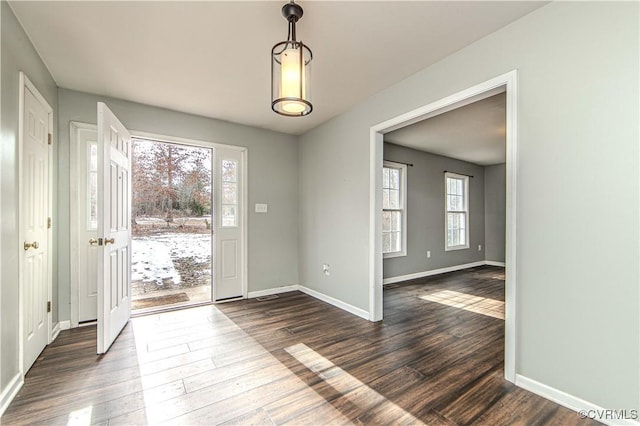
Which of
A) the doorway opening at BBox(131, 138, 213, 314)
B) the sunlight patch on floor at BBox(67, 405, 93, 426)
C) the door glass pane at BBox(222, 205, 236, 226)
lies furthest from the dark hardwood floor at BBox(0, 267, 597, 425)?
the doorway opening at BBox(131, 138, 213, 314)

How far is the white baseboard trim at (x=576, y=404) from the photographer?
1530mm

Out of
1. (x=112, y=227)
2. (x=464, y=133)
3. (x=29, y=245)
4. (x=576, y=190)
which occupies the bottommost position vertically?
(x=29, y=245)

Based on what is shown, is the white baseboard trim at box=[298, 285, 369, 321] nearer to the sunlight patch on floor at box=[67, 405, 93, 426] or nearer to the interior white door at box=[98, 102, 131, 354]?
the interior white door at box=[98, 102, 131, 354]

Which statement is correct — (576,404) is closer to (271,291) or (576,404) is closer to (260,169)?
(271,291)

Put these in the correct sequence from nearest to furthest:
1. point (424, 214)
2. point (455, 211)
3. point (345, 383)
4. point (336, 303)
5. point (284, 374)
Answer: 1. point (345, 383)
2. point (284, 374)
3. point (336, 303)
4. point (424, 214)
5. point (455, 211)

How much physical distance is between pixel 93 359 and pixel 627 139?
395cm

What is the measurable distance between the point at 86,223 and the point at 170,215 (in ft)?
9.12

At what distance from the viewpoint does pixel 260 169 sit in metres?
4.25

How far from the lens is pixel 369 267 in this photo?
3211mm

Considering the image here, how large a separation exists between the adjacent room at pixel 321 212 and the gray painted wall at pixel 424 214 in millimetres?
1036

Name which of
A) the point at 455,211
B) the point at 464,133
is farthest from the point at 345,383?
the point at 455,211

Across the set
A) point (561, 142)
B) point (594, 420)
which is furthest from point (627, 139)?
point (594, 420)

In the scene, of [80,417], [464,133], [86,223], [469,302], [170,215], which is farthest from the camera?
[170,215]

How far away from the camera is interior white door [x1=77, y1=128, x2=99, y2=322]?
3039mm
